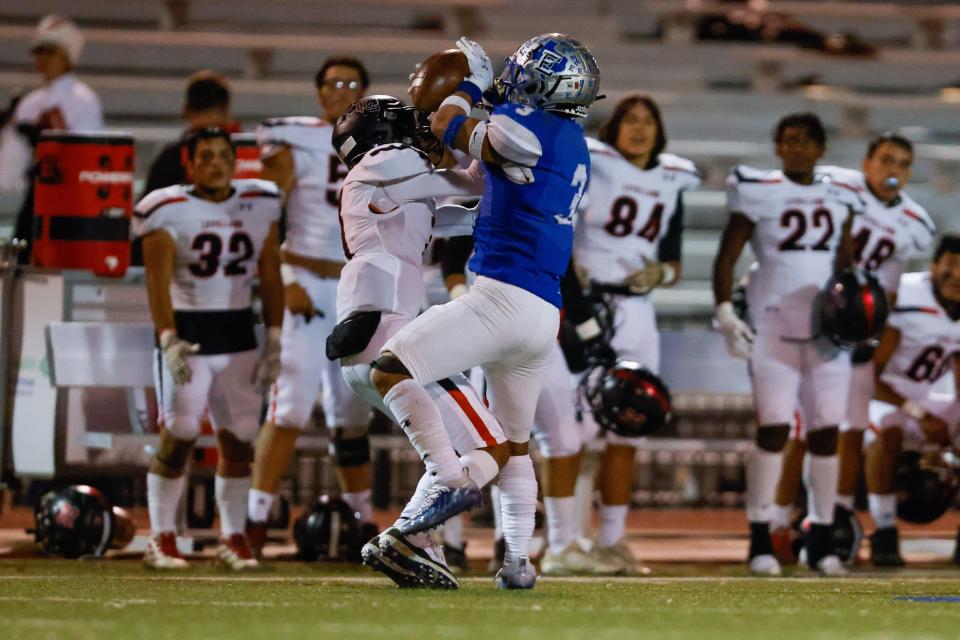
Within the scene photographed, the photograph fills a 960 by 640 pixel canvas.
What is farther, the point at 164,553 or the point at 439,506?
the point at 164,553

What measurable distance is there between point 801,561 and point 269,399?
2.47 m

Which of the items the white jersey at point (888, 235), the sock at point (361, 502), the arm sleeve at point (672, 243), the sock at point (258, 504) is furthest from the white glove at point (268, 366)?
the white jersey at point (888, 235)

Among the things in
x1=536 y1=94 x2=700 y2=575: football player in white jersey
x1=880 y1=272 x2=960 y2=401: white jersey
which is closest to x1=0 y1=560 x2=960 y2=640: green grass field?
x1=536 y1=94 x2=700 y2=575: football player in white jersey

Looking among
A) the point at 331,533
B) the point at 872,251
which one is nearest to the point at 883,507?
the point at 872,251

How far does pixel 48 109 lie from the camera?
26.7 feet

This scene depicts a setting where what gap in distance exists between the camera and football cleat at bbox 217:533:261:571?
19.9ft

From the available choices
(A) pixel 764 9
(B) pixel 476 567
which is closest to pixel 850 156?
(A) pixel 764 9

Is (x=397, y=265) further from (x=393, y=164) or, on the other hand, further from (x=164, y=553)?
(x=164, y=553)

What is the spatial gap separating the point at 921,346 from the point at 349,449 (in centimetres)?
285

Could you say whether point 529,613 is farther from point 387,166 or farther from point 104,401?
point 104,401

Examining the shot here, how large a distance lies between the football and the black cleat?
11.4ft

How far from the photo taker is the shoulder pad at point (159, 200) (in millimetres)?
6348

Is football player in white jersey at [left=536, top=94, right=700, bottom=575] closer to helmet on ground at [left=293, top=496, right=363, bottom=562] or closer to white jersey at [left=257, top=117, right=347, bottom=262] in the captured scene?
helmet on ground at [left=293, top=496, right=363, bottom=562]

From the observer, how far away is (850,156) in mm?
12352
